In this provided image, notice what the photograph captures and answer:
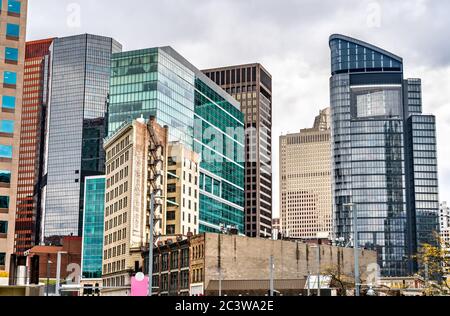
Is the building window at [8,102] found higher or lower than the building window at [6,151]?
higher

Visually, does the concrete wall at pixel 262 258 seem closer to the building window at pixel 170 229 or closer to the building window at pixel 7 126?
the building window at pixel 7 126

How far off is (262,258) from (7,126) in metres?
49.5

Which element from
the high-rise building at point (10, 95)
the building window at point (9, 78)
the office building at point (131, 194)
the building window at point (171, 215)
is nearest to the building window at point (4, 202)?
the high-rise building at point (10, 95)

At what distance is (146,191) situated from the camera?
164 m

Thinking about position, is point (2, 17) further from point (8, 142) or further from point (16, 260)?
point (16, 260)

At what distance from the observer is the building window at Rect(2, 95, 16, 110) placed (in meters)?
111

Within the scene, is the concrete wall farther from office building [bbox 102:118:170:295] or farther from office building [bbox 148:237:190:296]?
office building [bbox 102:118:170:295]

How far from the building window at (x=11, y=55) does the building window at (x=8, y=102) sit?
590cm

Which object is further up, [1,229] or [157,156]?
[157,156]

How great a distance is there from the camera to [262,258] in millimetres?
126938

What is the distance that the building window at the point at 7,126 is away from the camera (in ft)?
360

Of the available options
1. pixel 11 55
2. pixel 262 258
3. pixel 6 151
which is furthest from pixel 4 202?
pixel 262 258
